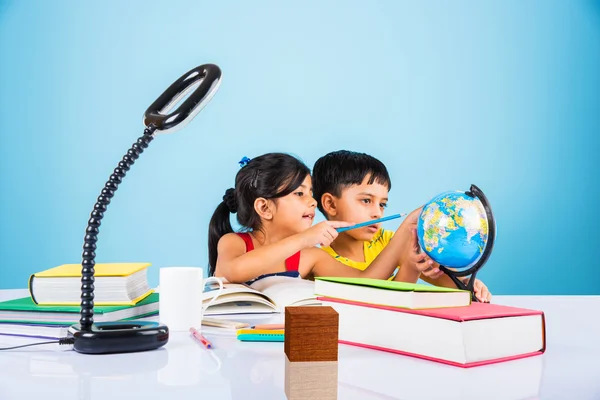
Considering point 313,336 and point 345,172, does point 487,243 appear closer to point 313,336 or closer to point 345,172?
point 313,336

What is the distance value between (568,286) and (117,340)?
4.80 metres

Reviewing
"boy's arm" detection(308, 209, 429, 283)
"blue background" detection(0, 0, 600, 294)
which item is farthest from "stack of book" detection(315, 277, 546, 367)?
"blue background" detection(0, 0, 600, 294)

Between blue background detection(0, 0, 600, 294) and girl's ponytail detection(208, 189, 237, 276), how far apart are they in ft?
6.95

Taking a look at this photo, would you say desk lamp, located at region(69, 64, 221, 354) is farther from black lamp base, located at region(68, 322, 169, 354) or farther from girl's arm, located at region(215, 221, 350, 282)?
girl's arm, located at region(215, 221, 350, 282)

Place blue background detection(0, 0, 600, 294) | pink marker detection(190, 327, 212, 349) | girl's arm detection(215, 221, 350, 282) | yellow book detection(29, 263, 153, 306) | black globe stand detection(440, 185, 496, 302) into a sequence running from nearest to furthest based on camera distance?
pink marker detection(190, 327, 212, 349), yellow book detection(29, 263, 153, 306), black globe stand detection(440, 185, 496, 302), girl's arm detection(215, 221, 350, 282), blue background detection(0, 0, 600, 294)

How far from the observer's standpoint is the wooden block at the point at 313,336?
76cm

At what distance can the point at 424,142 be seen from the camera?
518 cm

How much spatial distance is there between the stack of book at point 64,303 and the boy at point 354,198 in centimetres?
138

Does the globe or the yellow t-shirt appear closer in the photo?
the globe

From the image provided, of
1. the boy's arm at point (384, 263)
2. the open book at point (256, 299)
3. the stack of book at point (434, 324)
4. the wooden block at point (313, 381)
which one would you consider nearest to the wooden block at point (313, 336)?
the wooden block at point (313, 381)

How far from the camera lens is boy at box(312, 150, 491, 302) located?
8.89 feet

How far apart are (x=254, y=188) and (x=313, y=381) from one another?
1.85 metres

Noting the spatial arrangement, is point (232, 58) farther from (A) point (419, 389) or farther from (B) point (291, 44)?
(A) point (419, 389)

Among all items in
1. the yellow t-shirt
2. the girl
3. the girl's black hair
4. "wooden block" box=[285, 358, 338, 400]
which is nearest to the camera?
"wooden block" box=[285, 358, 338, 400]
